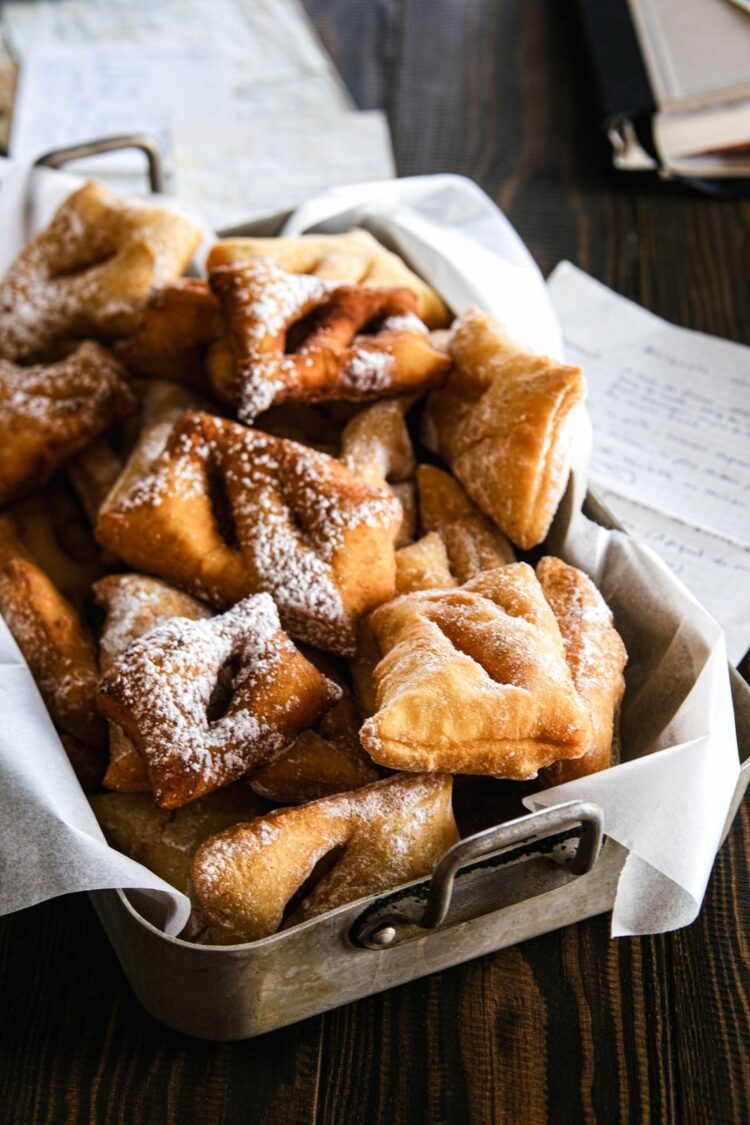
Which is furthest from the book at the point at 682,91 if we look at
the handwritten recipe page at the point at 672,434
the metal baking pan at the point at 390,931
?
the metal baking pan at the point at 390,931

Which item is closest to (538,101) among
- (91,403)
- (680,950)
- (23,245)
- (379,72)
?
(379,72)

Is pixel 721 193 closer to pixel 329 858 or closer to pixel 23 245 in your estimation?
pixel 23 245

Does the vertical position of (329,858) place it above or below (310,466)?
below

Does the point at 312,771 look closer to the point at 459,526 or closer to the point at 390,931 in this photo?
the point at 390,931

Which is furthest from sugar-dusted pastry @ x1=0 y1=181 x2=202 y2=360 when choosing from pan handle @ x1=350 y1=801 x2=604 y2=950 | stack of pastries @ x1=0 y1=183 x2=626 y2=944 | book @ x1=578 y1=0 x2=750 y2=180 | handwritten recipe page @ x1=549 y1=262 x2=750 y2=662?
book @ x1=578 y1=0 x2=750 y2=180

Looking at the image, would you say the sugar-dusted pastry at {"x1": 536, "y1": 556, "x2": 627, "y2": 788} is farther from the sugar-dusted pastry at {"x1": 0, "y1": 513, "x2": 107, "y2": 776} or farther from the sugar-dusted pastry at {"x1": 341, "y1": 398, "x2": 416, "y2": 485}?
the sugar-dusted pastry at {"x1": 0, "y1": 513, "x2": 107, "y2": 776}

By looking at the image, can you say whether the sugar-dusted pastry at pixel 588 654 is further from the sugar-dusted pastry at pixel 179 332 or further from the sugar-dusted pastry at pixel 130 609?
the sugar-dusted pastry at pixel 179 332

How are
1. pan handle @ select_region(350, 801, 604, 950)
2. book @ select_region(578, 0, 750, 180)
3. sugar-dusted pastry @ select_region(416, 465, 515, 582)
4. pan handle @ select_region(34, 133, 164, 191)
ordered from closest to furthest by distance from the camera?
pan handle @ select_region(350, 801, 604, 950) < sugar-dusted pastry @ select_region(416, 465, 515, 582) < pan handle @ select_region(34, 133, 164, 191) < book @ select_region(578, 0, 750, 180)
